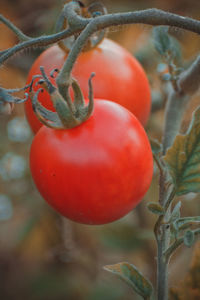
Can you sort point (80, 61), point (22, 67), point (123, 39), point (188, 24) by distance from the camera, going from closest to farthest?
point (188, 24)
point (80, 61)
point (22, 67)
point (123, 39)

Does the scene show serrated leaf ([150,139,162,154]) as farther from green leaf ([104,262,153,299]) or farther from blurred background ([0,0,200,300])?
blurred background ([0,0,200,300])

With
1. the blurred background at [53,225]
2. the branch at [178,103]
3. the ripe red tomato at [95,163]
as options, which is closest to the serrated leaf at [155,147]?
the branch at [178,103]

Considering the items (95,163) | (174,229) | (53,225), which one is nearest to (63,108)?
(95,163)

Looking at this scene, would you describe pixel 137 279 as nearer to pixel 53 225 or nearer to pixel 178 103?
pixel 178 103

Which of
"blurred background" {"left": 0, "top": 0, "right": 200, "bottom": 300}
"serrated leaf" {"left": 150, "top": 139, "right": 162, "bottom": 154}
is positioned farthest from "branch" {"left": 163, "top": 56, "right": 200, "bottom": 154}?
"blurred background" {"left": 0, "top": 0, "right": 200, "bottom": 300}

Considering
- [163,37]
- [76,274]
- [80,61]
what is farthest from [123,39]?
[76,274]

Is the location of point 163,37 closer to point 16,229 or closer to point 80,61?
point 80,61
